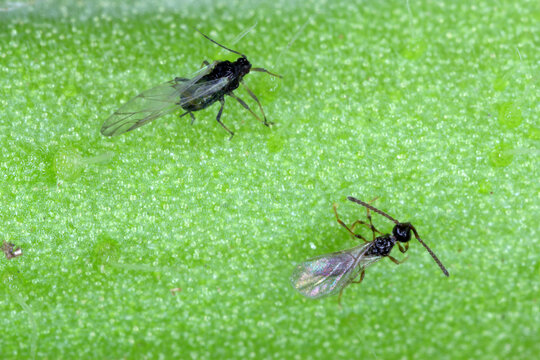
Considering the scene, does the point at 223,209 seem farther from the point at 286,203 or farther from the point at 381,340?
the point at 381,340

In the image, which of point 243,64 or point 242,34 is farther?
point 242,34

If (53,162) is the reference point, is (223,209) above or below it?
below

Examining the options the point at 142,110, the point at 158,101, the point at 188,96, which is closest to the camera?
the point at 142,110

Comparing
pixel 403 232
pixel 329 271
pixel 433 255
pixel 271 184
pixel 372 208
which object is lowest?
pixel 329 271

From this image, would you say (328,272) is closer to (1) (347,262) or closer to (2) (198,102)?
(1) (347,262)

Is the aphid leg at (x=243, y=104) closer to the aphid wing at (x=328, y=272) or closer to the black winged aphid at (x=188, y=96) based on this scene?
the black winged aphid at (x=188, y=96)

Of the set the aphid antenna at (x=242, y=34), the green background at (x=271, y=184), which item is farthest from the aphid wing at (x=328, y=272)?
the aphid antenna at (x=242, y=34)

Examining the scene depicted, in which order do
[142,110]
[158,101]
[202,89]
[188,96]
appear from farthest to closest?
[202,89], [188,96], [158,101], [142,110]

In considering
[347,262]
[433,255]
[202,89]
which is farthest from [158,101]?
[433,255]

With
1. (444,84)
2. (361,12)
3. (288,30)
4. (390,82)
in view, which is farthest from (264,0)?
(444,84)
